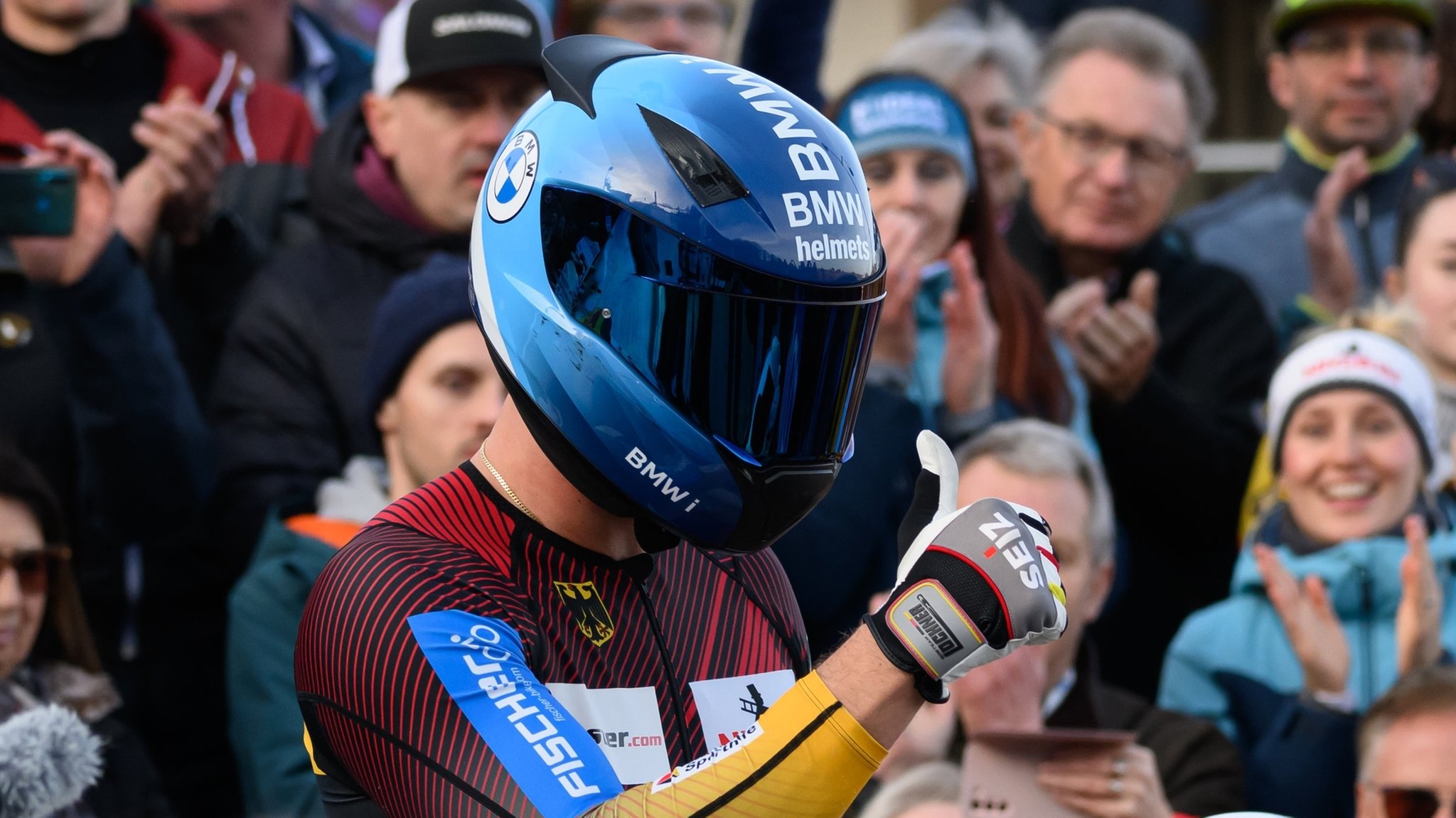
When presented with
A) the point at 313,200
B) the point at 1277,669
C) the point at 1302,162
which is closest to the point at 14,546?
the point at 313,200

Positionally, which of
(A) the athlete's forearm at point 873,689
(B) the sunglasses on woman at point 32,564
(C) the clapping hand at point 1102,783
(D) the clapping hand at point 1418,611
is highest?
(A) the athlete's forearm at point 873,689

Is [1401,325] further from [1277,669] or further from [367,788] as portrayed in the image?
[367,788]

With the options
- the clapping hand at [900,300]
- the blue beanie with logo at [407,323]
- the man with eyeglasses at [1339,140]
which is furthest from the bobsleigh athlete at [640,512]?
the man with eyeglasses at [1339,140]

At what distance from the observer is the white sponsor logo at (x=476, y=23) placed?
5.52 m

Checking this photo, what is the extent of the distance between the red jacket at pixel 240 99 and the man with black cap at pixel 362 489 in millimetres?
1187

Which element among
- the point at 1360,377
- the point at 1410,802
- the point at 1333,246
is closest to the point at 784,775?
the point at 1410,802

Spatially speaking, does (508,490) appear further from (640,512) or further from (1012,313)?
(1012,313)

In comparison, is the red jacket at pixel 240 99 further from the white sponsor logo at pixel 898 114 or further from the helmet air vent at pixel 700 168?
the helmet air vent at pixel 700 168

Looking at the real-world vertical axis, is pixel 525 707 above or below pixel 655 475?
below

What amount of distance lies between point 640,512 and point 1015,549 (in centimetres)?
63

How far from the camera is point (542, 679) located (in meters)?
2.64

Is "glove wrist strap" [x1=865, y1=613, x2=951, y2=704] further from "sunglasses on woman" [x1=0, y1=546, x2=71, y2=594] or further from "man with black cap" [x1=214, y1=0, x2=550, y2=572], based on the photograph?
"man with black cap" [x1=214, y1=0, x2=550, y2=572]

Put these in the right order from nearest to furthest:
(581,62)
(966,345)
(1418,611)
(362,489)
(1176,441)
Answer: (581,62), (362,489), (1418,611), (966,345), (1176,441)

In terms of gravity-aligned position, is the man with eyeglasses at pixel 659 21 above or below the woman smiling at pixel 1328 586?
above
